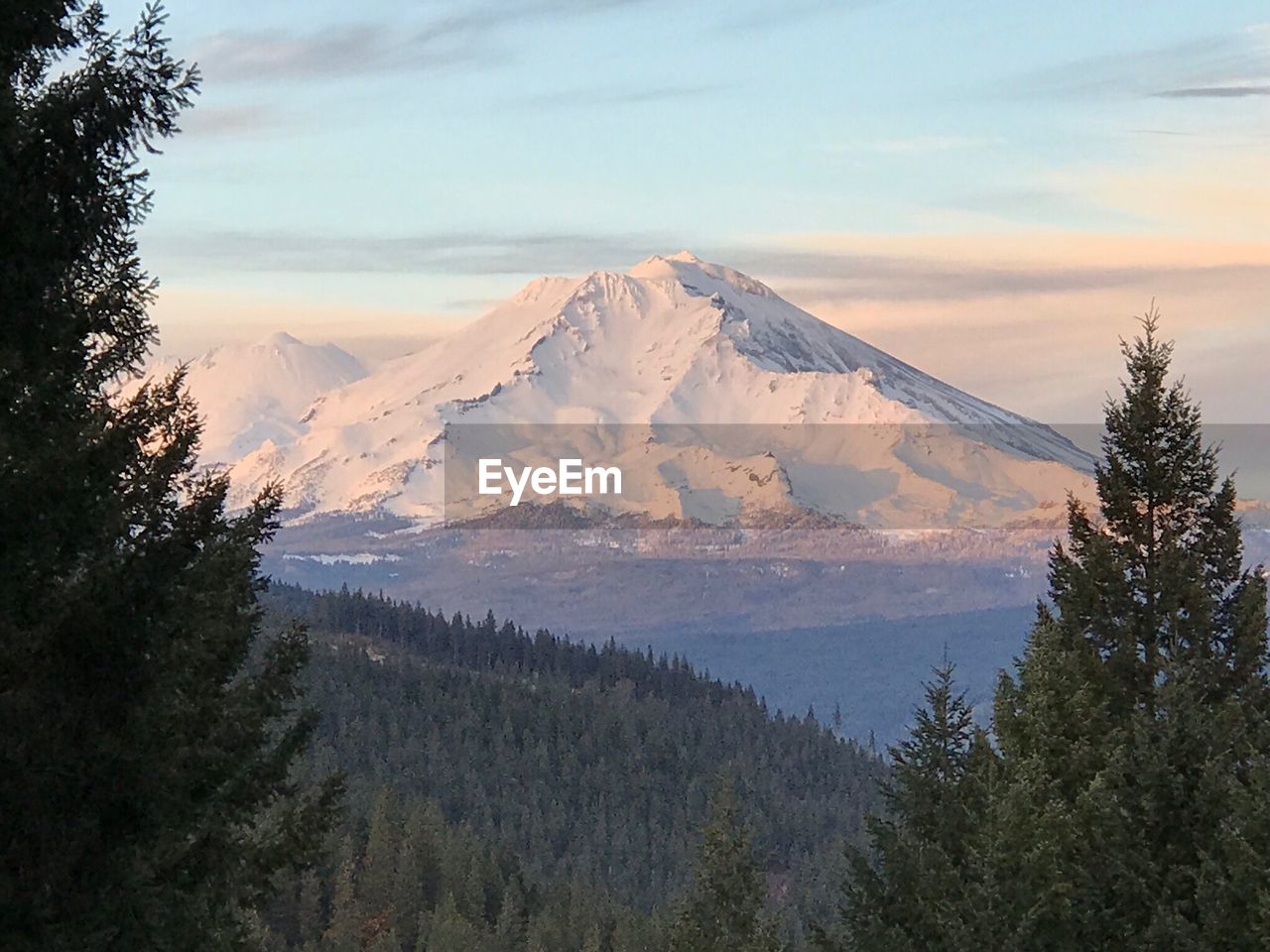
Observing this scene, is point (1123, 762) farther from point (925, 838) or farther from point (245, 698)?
point (245, 698)

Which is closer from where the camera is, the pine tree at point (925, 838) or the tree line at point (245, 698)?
the tree line at point (245, 698)

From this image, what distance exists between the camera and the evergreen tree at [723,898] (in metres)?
36.8

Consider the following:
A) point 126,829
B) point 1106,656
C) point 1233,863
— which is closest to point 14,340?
point 126,829

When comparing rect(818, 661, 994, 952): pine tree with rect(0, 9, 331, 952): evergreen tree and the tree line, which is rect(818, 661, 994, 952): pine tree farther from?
rect(0, 9, 331, 952): evergreen tree

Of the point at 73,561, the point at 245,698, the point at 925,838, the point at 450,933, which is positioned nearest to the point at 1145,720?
the point at 925,838

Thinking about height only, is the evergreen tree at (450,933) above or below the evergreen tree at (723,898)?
below

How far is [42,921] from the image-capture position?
1295cm

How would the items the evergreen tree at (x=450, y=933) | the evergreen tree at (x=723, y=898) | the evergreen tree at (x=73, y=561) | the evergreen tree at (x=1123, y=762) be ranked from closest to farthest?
the evergreen tree at (x=73, y=561) < the evergreen tree at (x=1123, y=762) < the evergreen tree at (x=723, y=898) < the evergreen tree at (x=450, y=933)

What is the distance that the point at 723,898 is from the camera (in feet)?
123

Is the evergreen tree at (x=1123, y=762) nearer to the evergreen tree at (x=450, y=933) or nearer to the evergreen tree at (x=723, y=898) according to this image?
the evergreen tree at (x=723, y=898)

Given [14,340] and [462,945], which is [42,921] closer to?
[14,340]

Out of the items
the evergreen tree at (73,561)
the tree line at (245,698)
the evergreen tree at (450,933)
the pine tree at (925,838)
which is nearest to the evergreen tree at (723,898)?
the tree line at (245,698)

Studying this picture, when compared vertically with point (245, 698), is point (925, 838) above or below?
below

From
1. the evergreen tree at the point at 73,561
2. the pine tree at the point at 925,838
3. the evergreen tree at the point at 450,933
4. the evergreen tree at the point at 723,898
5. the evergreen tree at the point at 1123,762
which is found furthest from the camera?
the evergreen tree at the point at 450,933
